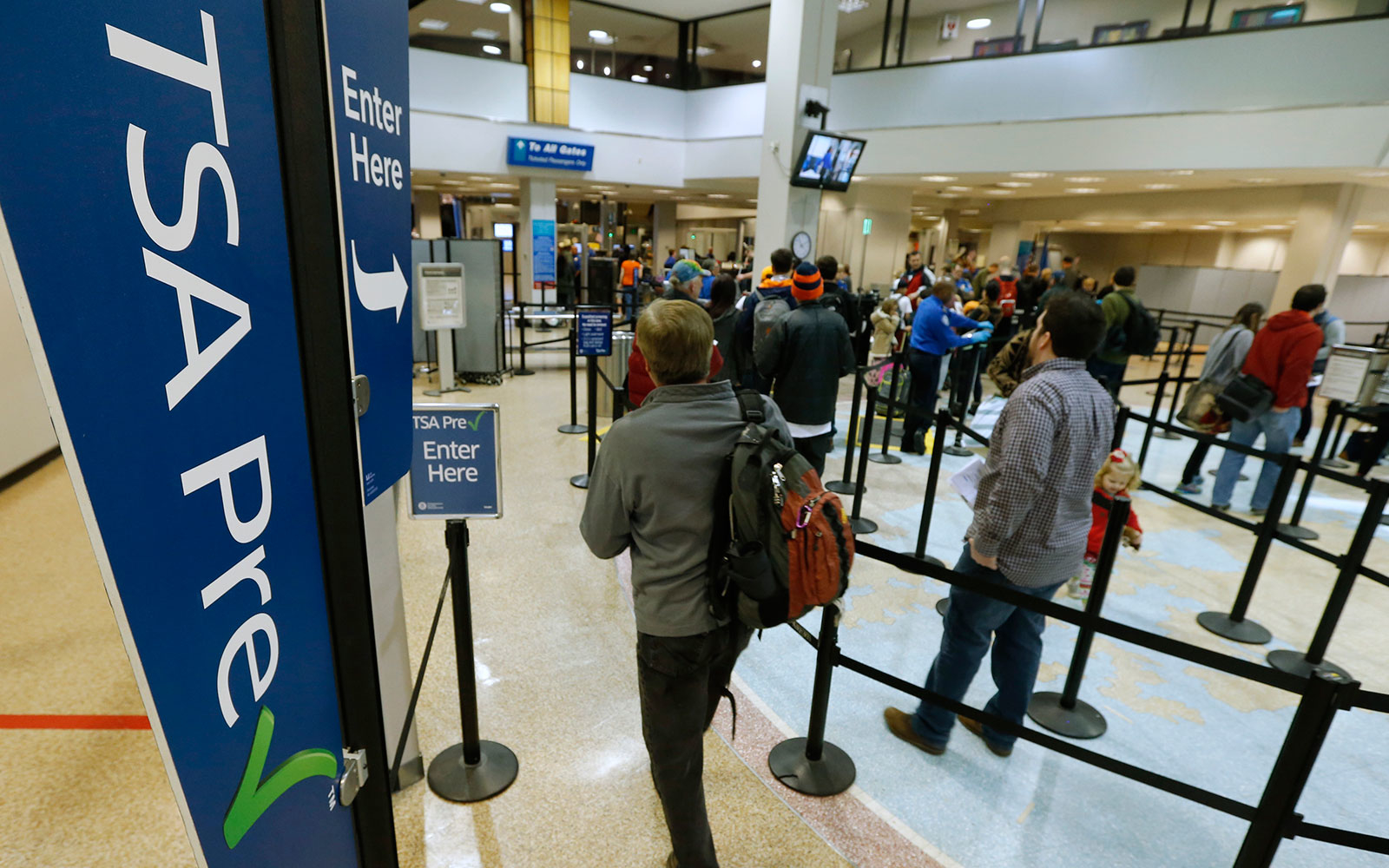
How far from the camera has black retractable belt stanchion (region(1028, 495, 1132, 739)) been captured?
280 cm

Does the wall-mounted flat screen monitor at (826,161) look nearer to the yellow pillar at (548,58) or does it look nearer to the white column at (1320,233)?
the yellow pillar at (548,58)

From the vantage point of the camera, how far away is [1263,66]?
Answer: 33.4 ft

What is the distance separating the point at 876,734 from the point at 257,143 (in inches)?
121

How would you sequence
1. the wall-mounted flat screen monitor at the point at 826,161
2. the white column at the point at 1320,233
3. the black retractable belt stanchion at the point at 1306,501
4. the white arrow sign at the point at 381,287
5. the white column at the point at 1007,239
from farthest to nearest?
the white column at the point at 1007,239
the white column at the point at 1320,233
the wall-mounted flat screen monitor at the point at 826,161
the black retractable belt stanchion at the point at 1306,501
the white arrow sign at the point at 381,287

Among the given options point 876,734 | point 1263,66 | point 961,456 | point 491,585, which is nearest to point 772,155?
point 961,456

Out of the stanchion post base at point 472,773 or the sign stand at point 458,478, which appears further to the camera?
the stanchion post base at point 472,773

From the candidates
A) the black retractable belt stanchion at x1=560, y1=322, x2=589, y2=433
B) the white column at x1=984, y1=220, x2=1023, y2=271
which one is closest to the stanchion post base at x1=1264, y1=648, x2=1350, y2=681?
the black retractable belt stanchion at x1=560, y1=322, x2=589, y2=433

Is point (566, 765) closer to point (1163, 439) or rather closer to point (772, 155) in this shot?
point (1163, 439)

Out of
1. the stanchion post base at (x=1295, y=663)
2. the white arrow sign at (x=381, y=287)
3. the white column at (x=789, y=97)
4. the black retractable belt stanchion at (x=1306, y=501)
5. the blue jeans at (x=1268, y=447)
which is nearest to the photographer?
the white arrow sign at (x=381, y=287)

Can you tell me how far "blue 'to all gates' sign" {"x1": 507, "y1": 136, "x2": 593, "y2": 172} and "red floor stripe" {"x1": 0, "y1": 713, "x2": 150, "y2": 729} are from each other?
1423 cm

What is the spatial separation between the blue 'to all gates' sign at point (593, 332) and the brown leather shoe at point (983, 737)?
3648 millimetres

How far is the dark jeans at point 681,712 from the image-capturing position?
6.31 ft

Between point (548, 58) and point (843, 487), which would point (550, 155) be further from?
point (843, 487)

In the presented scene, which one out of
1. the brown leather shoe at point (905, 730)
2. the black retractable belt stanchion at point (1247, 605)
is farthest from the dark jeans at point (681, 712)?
the black retractable belt stanchion at point (1247, 605)
